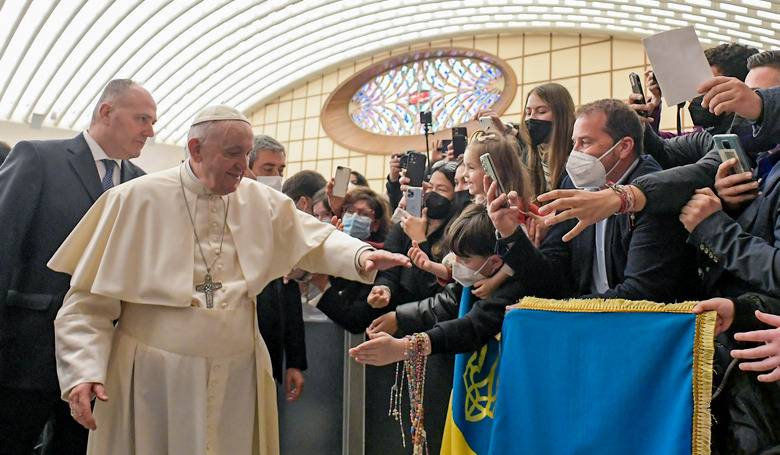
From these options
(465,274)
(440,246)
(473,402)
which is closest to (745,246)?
(465,274)

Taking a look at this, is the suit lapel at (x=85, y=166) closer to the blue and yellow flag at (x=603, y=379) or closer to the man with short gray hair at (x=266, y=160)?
the man with short gray hair at (x=266, y=160)

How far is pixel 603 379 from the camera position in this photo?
2084mm

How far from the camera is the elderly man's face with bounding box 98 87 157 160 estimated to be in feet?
10.7

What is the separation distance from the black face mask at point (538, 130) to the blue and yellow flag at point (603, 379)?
109cm

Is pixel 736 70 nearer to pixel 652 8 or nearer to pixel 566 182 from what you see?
pixel 566 182

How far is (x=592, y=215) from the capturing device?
2.00 m

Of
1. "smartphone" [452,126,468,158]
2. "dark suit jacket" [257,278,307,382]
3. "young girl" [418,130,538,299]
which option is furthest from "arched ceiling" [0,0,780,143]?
"dark suit jacket" [257,278,307,382]

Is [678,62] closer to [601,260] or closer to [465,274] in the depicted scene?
[601,260]

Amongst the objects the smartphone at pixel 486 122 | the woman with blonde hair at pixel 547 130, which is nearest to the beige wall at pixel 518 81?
the smartphone at pixel 486 122

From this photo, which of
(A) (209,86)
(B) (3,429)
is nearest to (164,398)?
(B) (3,429)

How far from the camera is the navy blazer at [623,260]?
2.23m

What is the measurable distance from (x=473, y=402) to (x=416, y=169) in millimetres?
1828

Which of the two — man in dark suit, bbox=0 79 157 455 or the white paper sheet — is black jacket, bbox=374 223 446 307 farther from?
man in dark suit, bbox=0 79 157 455

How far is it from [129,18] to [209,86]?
3.67 metres
